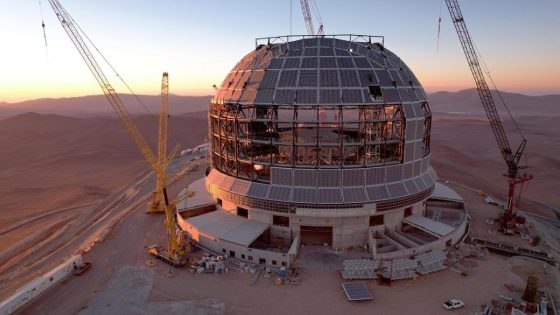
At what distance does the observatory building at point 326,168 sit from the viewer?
48.6 m

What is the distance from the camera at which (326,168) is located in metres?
49.4

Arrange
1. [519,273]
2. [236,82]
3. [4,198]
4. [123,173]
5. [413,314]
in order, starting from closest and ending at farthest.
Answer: [413,314], [519,273], [236,82], [4,198], [123,173]

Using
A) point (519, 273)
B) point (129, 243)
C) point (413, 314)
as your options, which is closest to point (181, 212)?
point (129, 243)

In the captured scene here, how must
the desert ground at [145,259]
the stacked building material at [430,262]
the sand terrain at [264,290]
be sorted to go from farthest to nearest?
the stacked building material at [430,262], the desert ground at [145,259], the sand terrain at [264,290]

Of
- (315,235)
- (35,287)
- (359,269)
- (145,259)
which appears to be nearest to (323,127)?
(315,235)

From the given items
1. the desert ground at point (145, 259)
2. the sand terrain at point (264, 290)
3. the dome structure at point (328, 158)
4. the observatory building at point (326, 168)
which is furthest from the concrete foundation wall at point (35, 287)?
the dome structure at point (328, 158)

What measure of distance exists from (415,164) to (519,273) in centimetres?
1913

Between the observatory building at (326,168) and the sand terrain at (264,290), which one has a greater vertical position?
the observatory building at (326,168)

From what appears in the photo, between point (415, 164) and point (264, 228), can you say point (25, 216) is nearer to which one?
point (264, 228)

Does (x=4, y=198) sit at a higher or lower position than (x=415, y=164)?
lower

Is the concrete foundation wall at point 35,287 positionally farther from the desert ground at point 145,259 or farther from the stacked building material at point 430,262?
the stacked building material at point 430,262

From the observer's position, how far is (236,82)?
191 feet

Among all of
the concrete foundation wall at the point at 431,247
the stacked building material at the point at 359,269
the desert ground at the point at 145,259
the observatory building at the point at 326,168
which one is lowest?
the desert ground at the point at 145,259

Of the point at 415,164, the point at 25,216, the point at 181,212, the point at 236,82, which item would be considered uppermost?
the point at 236,82
